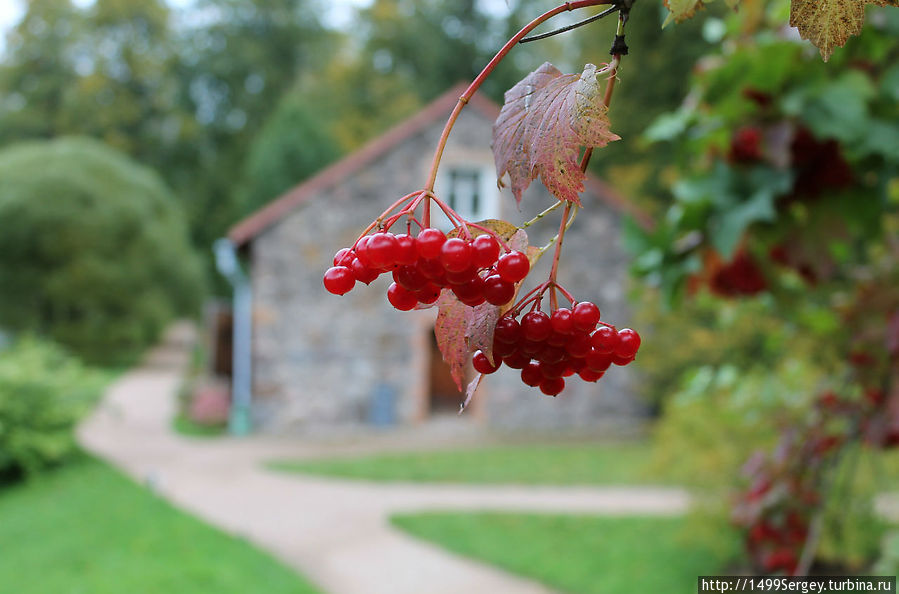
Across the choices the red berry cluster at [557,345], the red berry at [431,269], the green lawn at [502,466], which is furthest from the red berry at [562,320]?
the green lawn at [502,466]

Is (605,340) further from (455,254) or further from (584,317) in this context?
(455,254)

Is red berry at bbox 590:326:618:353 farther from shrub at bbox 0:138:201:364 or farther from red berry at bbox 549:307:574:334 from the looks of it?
shrub at bbox 0:138:201:364

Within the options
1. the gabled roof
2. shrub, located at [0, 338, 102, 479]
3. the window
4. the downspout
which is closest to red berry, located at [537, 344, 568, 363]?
shrub, located at [0, 338, 102, 479]

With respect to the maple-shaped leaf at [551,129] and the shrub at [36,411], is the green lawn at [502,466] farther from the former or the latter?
the maple-shaped leaf at [551,129]

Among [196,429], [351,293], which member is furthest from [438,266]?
[196,429]

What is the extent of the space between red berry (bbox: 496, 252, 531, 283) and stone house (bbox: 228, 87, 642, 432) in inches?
327

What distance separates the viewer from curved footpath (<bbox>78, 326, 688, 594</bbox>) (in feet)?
16.0

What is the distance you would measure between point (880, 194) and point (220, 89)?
24.3m

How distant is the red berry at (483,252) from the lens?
0.55m

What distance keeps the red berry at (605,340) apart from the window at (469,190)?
320 inches

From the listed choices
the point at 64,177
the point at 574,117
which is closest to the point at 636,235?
the point at 574,117

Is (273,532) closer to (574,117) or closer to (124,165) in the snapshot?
(574,117)

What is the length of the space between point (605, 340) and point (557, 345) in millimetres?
47

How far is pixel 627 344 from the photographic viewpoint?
63 cm
